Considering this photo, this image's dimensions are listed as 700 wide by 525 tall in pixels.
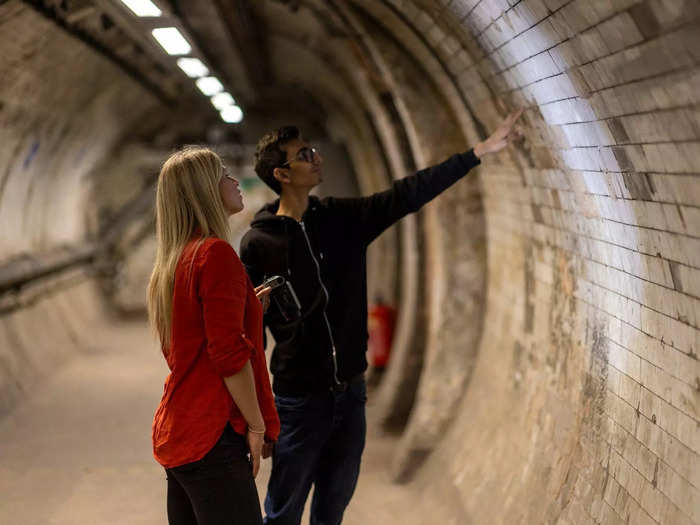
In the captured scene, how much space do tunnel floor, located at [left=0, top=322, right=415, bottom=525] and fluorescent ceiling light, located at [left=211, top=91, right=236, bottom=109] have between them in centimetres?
309

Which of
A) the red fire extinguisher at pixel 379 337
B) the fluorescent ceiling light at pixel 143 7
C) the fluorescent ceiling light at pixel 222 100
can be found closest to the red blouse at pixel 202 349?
the fluorescent ceiling light at pixel 143 7

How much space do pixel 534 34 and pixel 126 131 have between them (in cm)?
1209

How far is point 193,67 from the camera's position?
26.0 feet

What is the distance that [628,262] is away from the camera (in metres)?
3.57

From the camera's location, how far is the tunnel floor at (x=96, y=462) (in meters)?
5.43

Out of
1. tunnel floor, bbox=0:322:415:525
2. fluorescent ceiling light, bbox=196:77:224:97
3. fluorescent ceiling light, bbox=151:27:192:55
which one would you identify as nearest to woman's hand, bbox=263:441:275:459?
tunnel floor, bbox=0:322:415:525

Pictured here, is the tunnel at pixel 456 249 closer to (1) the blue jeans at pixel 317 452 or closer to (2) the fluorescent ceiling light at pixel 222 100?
(2) the fluorescent ceiling light at pixel 222 100

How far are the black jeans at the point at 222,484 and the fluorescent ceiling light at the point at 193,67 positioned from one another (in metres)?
5.15

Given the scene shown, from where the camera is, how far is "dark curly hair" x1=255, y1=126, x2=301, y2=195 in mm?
4008

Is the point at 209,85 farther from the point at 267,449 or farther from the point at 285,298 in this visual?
the point at 267,449

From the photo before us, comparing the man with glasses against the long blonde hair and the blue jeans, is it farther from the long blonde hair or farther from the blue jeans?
the long blonde hair

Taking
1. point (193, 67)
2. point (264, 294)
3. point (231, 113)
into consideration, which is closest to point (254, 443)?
point (264, 294)

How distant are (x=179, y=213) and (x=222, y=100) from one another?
673 centimetres

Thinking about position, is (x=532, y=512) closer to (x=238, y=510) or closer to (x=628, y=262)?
(x=628, y=262)
